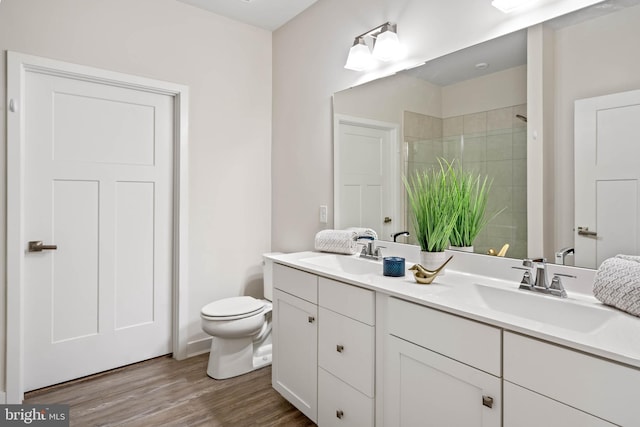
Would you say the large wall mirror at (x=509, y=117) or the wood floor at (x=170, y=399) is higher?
the large wall mirror at (x=509, y=117)

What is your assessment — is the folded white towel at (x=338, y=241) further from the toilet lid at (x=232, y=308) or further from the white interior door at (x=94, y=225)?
the white interior door at (x=94, y=225)

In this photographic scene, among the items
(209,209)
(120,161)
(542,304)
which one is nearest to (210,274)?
(209,209)

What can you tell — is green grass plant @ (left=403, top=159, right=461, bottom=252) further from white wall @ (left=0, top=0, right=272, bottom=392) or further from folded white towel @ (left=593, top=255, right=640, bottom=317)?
white wall @ (left=0, top=0, right=272, bottom=392)

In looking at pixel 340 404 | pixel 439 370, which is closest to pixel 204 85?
pixel 340 404

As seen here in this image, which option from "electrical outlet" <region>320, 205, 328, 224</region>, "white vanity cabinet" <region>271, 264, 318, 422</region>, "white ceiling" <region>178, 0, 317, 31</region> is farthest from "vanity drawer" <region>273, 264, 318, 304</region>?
"white ceiling" <region>178, 0, 317, 31</region>

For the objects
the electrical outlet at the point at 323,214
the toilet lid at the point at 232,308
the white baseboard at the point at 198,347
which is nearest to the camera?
the toilet lid at the point at 232,308

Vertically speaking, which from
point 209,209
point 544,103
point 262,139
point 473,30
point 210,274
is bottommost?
point 210,274

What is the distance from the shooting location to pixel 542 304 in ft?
4.16

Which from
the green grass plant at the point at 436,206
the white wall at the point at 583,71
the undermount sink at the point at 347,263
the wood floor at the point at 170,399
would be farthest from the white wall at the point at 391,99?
the wood floor at the point at 170,399

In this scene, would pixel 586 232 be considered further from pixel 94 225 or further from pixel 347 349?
pixel 94 225

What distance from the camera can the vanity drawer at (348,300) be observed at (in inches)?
58.7

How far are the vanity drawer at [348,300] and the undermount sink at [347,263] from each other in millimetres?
257

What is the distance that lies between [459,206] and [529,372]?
0.87 metres

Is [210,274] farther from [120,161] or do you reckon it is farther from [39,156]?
[39,156]
